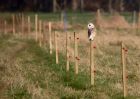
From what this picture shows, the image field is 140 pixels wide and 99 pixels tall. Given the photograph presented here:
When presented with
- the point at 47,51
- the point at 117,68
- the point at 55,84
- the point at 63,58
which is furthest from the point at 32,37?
the point at 55,84

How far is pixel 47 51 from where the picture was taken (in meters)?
22.1

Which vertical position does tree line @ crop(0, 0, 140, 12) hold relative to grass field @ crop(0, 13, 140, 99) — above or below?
above

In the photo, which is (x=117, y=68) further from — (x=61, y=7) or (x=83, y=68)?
(x=61, y=7)

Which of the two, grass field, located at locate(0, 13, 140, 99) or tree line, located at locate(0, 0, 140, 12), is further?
tree line, located at locate(0, 0, 140, 12)

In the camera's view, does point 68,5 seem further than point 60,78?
Yes

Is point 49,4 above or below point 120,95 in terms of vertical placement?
above

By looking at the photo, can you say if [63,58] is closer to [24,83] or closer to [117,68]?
[117,68]

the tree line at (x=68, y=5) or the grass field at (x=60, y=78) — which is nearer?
the grass field at (x=60, y=78)

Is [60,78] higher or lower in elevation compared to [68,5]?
lower

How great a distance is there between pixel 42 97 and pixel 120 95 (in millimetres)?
1849

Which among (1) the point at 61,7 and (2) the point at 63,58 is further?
(1) the point at 61,7

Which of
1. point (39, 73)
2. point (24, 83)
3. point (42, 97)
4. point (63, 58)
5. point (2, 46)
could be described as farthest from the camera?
point (2, 46)

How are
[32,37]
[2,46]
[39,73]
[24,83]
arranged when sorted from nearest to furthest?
[24,83] < [39,73] < [2,46] < [32,37]

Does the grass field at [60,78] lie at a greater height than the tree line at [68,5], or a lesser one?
lesser
